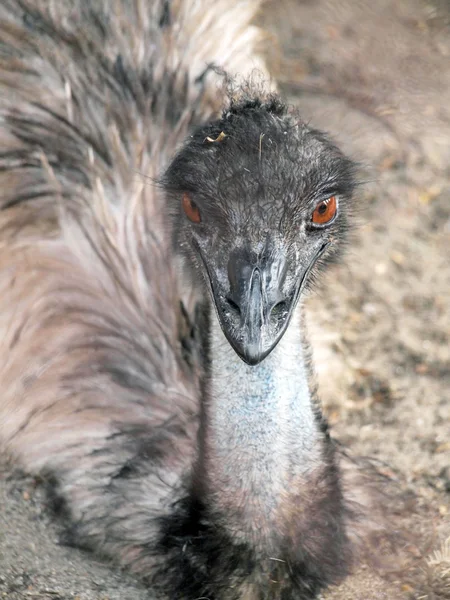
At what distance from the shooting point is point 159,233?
7.76ft

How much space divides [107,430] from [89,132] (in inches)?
29.7

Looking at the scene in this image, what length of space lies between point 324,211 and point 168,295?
635 millimetres

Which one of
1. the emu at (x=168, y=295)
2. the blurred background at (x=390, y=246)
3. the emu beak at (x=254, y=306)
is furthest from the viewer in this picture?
the blurred background at (x=390, y=246)

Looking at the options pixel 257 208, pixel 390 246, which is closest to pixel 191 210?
pixel 257 208

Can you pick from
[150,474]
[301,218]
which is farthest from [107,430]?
[301,218]

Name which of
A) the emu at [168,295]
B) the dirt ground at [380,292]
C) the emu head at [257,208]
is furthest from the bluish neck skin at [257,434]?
the dirt ground at [380,292]

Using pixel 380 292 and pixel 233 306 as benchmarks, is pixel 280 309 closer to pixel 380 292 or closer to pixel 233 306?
pixel 233 306

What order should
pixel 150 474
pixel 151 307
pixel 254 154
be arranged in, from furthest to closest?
pixel 151 307 → pixel 150 474 → pixel 254 154

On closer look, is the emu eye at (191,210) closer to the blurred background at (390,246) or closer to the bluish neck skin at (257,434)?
the bluish neck skin at (257,434)

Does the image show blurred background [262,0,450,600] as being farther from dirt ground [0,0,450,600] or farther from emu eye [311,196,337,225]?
emu eye [311,196,337,225]

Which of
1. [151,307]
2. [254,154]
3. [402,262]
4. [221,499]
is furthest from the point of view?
[402,262]

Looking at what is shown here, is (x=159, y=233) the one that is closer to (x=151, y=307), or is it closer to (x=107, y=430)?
(x=151, y=307)

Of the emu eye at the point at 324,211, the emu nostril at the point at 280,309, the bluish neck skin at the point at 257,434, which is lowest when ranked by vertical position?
the bluish neck skin at the point at 257,434

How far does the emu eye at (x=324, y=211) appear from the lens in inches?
67.3
